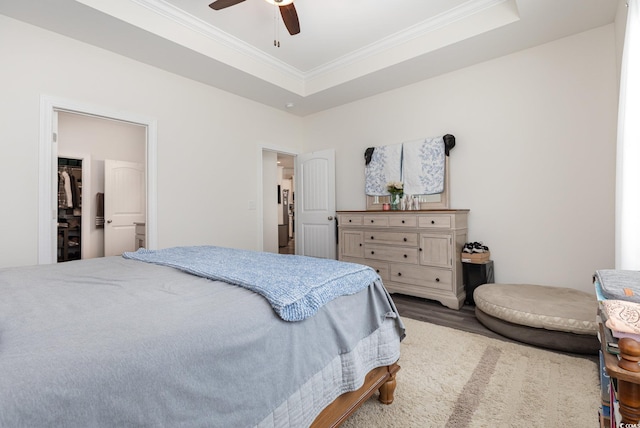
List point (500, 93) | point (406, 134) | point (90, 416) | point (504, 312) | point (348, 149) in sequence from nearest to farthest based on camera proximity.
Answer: point (90, 416) < point (504, 312) < point (500, 93) < point (406, 134) < point (348, 149)

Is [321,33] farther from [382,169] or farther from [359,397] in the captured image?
[359,397]

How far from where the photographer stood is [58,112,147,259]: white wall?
4734 millimetres

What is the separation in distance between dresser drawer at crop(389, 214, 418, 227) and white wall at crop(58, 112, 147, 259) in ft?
13.2

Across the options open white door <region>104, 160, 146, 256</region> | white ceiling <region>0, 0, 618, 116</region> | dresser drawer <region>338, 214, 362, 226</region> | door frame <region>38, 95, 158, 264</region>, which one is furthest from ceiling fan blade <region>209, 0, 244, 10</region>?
open white door <region>104, 160, 146, 256</region>

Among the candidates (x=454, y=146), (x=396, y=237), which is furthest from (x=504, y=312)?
(x=454, y=146)

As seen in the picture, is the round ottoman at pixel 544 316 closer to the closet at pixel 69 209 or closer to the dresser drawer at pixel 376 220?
the dresser drawer at pixel 376 220

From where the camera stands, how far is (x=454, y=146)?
3.59 m

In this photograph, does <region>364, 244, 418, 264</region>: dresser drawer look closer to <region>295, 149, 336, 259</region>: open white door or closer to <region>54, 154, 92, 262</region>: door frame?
<region>295, 149, 336, 259</region>: open white door

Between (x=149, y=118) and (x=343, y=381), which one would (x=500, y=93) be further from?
(x=149, y=118)

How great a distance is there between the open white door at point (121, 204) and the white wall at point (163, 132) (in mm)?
2384

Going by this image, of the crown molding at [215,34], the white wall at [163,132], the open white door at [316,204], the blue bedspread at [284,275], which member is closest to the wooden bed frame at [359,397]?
the blue bedspread at [284,275]

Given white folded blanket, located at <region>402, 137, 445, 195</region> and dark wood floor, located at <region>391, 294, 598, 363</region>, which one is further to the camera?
white folded blanket, located at <region>402, 137, 445, 195</region>

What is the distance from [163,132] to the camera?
11.2 ft

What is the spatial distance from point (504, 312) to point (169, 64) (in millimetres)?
4093
